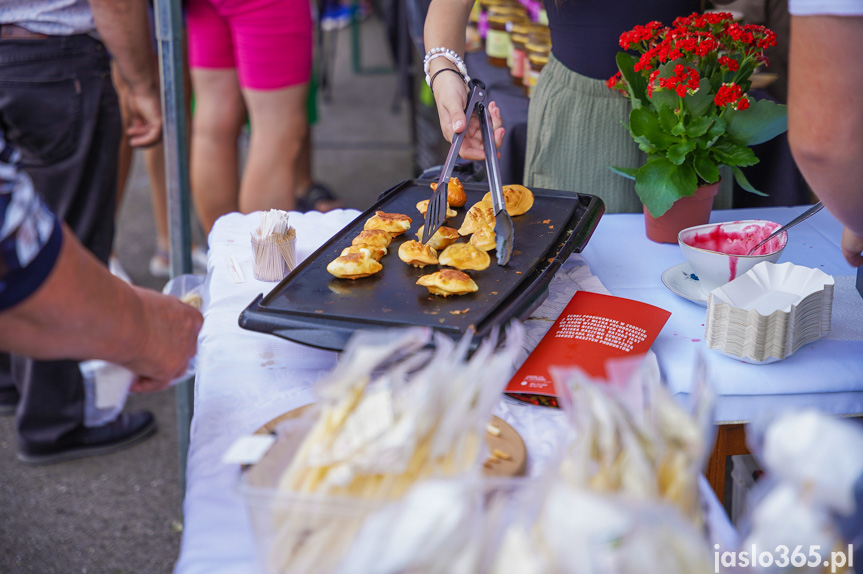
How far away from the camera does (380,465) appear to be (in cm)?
71

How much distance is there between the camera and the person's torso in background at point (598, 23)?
184 centimetres

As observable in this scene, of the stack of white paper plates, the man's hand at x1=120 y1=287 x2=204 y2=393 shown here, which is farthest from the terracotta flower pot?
the man's hand at x1=120 y1=287 x2=204 y2=393

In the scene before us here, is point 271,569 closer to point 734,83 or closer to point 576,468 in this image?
point 576,468

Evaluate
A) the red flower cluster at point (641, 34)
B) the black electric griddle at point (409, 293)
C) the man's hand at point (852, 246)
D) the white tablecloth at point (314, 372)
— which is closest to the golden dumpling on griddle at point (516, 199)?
the black electric griddle at point (409, 293)

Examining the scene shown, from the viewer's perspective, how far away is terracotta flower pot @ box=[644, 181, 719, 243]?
167 centimetres

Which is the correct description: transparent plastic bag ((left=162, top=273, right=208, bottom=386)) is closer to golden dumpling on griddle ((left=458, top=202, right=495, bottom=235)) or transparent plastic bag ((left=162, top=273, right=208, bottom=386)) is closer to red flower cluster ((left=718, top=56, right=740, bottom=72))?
golden dumpling on griddle ((left=458, top=202, right=495, bottom=235))

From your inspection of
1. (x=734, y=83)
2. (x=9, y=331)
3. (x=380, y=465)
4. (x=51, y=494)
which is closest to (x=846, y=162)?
(x=734, y=83)

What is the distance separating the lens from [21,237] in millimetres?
835

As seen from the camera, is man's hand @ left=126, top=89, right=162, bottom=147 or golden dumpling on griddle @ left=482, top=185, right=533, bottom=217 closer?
golden dumpling on griddle @ left=482, top=185, right=533, bottom=217

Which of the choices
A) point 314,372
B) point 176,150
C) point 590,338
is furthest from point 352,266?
point 176,150

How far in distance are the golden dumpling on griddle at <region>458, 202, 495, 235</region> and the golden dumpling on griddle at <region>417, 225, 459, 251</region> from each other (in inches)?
1.1

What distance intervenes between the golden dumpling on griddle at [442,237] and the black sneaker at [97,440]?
172cm

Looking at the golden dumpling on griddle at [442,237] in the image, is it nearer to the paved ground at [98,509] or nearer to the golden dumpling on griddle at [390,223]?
the golden dumpling on griddle at [390,223]

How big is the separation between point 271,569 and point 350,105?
6.68 meters
